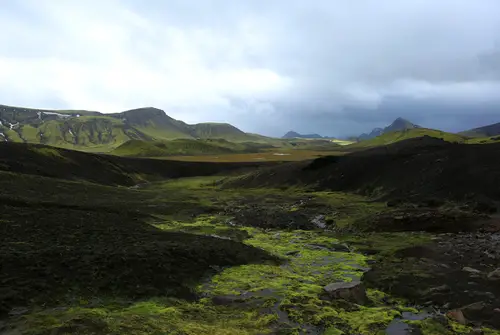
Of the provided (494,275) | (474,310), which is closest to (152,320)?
(474,310)

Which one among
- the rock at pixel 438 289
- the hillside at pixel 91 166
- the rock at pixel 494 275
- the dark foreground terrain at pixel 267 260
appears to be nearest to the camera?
the dark foreground terrain at pixel 267 260

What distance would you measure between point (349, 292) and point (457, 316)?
589 centimetres

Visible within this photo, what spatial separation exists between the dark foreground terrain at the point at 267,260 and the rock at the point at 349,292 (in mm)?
77

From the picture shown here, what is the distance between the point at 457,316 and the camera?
68.6ft

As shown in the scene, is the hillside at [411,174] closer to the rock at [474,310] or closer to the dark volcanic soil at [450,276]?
the dark volcanic soil at [450,276]

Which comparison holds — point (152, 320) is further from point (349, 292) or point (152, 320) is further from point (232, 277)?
point (349, 292)

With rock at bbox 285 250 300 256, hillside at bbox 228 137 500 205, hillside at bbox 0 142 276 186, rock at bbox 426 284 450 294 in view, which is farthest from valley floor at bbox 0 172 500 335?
hillside at bbox 0 142 276 186

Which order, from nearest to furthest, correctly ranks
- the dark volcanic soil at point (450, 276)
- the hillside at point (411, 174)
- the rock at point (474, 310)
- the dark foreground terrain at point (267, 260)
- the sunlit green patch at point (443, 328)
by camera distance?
the sunlit green patch at point (443, 328) → the dark foreground terrain at point (267, 260) → the rock at point (474, 310) → the dark volcanic soil at point (450, 276) → the hillside at point (411, 174)

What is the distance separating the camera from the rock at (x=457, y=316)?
2056 cm

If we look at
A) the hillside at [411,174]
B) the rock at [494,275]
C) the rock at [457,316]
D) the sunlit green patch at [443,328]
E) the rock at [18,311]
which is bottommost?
the sunlit green patch at [443,328]

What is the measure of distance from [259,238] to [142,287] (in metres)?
21.9

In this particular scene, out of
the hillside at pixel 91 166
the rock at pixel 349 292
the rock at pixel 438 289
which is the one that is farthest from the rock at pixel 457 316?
the hillside at pixel 91 166

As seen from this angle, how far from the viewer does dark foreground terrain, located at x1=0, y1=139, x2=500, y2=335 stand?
805 inches

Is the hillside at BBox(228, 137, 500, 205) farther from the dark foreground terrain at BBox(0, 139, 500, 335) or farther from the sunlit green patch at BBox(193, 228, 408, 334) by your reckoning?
the sunlit green patch at BBox(193, 228, 408, 334)
